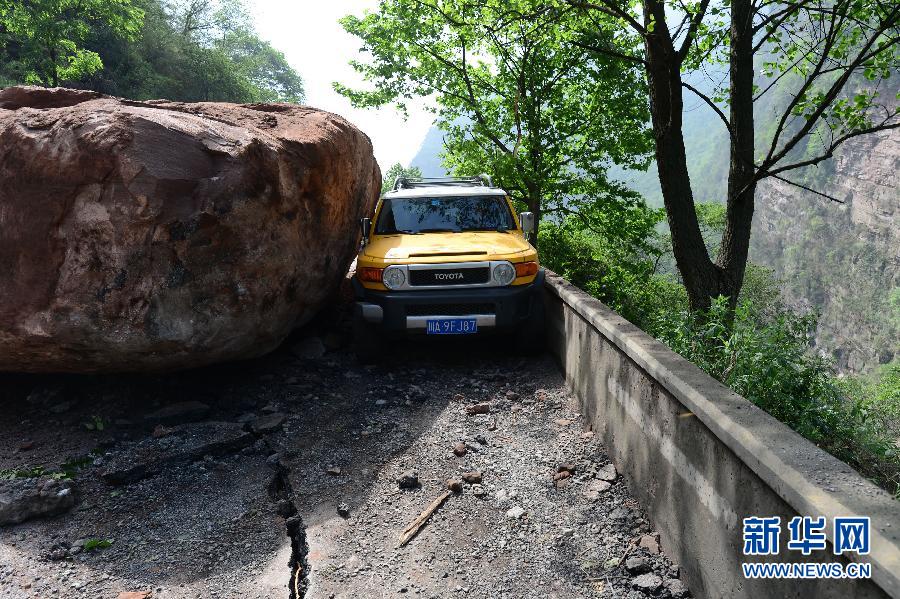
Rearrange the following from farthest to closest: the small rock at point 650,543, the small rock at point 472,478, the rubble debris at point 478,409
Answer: the rubble debris at point 478,409 < the small rock at point 472,478 < the small rock at point 650,543

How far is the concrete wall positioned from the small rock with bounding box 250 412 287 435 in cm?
262

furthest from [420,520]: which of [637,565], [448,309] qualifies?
[448,309]

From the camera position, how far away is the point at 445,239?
6.61 m

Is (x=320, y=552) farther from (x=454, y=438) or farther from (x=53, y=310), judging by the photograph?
(x=53, y=310)

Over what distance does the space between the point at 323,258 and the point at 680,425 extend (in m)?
4.33

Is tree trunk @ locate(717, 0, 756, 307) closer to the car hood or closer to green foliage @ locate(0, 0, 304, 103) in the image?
the car hood

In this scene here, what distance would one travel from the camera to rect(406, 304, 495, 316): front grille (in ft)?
20.1

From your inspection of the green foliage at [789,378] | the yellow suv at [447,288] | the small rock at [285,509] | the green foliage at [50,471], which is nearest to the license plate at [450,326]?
the yellow suv at [447,288]

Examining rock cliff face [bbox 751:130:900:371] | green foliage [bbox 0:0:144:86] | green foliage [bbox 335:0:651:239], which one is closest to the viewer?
green foliage [bbox 335:0:651:239]

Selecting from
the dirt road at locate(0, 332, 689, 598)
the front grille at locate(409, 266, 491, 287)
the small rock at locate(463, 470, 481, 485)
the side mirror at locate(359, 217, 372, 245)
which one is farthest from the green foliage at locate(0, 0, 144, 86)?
the small rock at locate(463, 470, 481, 485)

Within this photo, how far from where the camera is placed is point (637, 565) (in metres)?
3.16

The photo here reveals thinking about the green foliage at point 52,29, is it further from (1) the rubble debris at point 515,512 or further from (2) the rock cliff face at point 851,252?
(2) the rock cliff face at point 851,252

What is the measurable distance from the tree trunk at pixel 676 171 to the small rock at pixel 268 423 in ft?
17.3

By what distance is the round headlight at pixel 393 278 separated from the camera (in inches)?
242
